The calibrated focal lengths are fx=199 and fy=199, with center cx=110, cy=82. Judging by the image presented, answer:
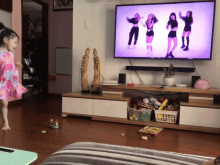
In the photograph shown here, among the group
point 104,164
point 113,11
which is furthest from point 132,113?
point 104,164

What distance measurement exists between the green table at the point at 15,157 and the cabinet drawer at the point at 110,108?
1.98m

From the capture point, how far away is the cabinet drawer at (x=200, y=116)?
2484 millimetres

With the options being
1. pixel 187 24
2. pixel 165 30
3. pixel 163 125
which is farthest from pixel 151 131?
pixel 187 24

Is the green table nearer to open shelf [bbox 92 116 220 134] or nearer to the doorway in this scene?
open shelf [bbox 92 116 220 134]

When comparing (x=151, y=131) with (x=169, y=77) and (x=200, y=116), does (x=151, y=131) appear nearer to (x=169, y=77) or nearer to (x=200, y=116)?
(x=200, y=116)

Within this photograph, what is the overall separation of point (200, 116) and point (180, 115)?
0.79ft

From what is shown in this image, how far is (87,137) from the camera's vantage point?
7.35 feet

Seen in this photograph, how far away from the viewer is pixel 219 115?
246 cm

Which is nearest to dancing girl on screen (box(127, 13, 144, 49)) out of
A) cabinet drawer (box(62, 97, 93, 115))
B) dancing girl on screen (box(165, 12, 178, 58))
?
dancing girl on screen (box(165, 12, 178, 58))

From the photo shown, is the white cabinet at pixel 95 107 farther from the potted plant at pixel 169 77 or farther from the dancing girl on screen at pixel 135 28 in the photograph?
the dancing girl on screen at pixel 135 28

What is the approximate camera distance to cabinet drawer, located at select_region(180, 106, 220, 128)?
2.48m

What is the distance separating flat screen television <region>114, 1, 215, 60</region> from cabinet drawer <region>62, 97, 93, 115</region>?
90cm

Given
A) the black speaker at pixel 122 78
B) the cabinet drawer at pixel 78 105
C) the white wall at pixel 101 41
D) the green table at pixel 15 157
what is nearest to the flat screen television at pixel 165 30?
the white wall at pixel 101 41

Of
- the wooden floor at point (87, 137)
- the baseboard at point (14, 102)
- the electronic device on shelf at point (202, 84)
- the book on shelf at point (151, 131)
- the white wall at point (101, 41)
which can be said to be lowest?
the wooden floor at point (87, 137)
